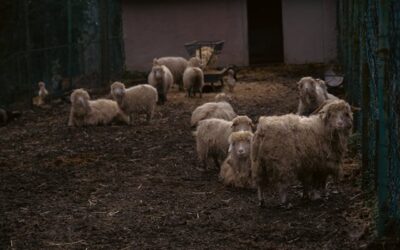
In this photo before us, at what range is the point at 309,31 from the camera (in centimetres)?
2617

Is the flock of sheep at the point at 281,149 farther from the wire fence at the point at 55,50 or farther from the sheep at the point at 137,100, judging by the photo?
the wire fence at the point at 55,50

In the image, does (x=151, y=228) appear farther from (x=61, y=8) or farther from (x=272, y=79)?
(x=61, y=8)

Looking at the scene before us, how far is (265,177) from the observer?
8.00 meters

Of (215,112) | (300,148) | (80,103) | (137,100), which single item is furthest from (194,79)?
→ (300,148)

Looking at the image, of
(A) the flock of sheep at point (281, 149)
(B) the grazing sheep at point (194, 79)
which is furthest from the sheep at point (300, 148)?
(B) the grazing sheep at point (194, 79)

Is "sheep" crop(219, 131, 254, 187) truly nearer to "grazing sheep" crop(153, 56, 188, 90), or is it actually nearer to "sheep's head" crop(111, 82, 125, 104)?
"sheep's head" crop(111, 82, 125, 104)

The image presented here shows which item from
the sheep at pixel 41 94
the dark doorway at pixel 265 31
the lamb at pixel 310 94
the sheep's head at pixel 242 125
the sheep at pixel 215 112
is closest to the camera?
the sheep's head at pixel 242 125

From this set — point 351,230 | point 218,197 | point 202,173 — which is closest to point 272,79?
point 202,173

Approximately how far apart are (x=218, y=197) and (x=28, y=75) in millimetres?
11449

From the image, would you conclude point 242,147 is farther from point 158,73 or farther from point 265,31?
point 265,31

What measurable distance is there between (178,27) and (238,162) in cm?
1828

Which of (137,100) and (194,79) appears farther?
(194,79)

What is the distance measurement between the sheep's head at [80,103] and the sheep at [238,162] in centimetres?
594

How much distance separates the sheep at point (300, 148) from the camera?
7.78m
